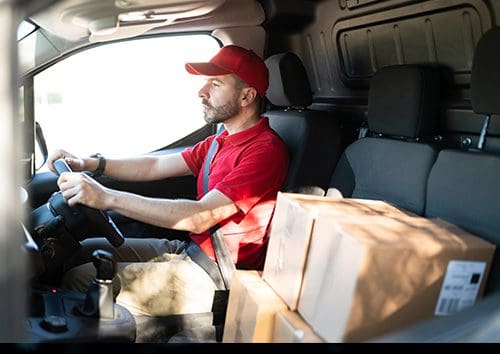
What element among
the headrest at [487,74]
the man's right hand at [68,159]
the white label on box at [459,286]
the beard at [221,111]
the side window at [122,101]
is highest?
the headrest at [487,74]

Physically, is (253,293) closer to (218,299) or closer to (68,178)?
(218,299)

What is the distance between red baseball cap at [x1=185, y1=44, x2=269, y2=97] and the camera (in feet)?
9.09

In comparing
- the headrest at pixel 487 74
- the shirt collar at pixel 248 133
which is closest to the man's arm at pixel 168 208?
the shirt collar at pixel 248 133

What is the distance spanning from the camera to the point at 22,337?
0.93 m

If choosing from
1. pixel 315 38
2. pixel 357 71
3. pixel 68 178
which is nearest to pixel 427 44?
pixel 357 71

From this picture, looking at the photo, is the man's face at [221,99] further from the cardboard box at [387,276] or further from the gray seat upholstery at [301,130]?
the cardboard box at [387,276]

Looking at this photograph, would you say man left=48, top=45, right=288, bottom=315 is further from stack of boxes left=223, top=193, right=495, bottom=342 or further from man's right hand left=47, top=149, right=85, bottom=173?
stack of boxes left=223, top=193, right=495, bottom=342

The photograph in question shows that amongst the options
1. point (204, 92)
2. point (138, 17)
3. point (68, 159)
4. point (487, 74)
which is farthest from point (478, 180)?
point (68, 159)

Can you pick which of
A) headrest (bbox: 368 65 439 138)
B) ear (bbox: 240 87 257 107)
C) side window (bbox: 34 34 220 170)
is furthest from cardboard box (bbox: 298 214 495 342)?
side window (bbox: 34 34 220 170)

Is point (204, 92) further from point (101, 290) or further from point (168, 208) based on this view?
point (101, 290)

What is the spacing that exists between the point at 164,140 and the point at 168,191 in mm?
391

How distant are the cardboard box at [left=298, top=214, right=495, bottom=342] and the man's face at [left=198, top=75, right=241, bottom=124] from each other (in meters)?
1.25

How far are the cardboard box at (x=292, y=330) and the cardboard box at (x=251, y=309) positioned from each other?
31 mm

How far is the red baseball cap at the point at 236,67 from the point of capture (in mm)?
2770
